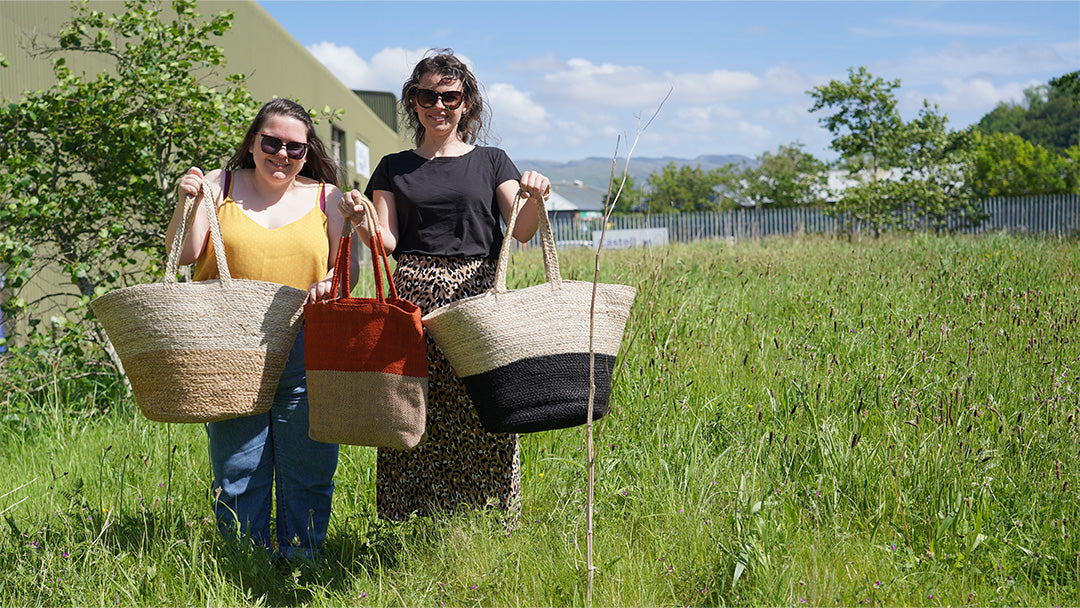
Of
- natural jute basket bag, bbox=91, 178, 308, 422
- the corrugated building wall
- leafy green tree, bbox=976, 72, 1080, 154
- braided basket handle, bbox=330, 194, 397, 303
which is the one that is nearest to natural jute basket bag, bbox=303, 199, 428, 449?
braided basket handle, bbox=330, 194, 397, 303

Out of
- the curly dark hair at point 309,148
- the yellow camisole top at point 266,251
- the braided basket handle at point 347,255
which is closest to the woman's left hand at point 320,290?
the braided basket handle at point 347,255

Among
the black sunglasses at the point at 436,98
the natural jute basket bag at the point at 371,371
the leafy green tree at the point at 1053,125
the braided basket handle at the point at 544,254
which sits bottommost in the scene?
the natural jute basket bag at the point at 371,371

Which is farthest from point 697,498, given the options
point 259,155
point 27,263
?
point 27,263

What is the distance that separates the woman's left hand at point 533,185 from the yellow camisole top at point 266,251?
74cm

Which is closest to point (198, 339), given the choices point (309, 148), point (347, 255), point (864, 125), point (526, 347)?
point (347, 255)

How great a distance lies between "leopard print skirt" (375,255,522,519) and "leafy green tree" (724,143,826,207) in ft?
128

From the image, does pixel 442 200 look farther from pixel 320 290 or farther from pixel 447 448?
pixel 447 448

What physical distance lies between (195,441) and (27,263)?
1.53 metres

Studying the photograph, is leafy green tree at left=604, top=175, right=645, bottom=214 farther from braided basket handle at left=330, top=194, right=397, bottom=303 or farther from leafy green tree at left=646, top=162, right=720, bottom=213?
leafy green tree at left=646, top=162, right=720, bottom=213

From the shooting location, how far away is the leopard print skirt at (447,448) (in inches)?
103

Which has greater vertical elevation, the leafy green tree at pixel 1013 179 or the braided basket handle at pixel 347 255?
the leafy green tree at pixel 1013 179

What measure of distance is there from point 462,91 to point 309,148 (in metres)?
0.57

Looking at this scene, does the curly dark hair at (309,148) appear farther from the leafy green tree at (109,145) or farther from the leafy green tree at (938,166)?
the leafy green tree at (938,166)

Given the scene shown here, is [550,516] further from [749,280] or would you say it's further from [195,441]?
[749,280]
